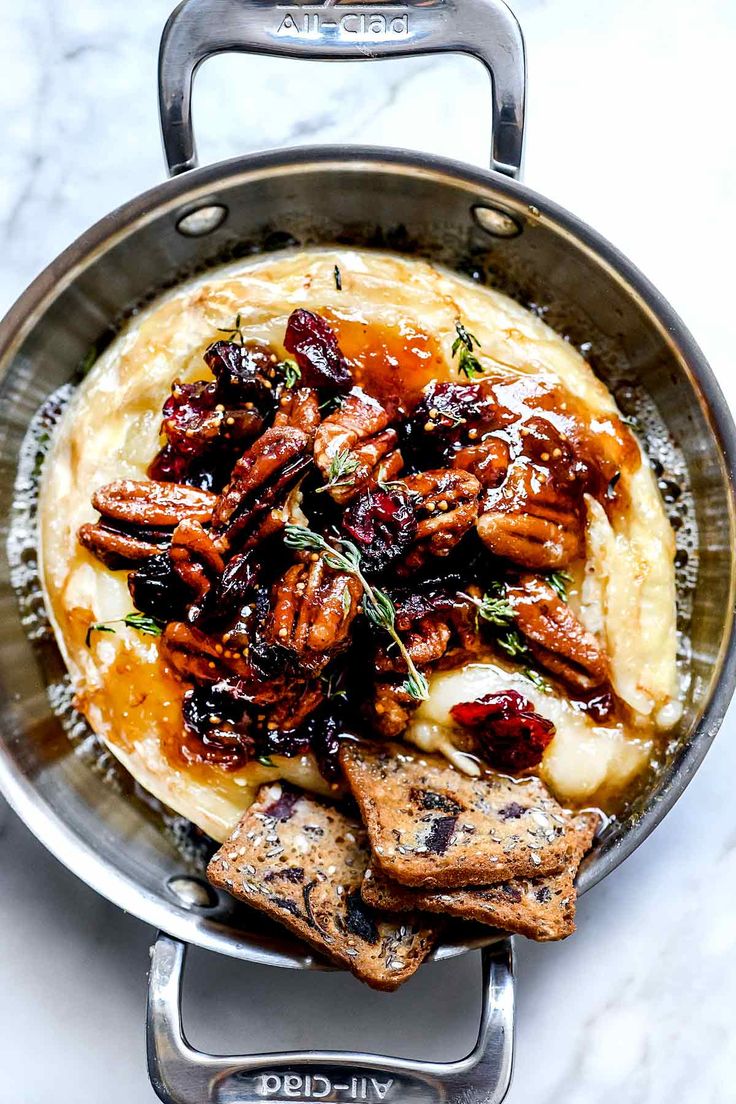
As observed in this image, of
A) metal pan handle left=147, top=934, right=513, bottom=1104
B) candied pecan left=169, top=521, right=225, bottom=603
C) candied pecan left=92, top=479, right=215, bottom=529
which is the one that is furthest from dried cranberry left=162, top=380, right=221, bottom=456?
metal pan handle left=147, top=934, right=513, bottom=1104

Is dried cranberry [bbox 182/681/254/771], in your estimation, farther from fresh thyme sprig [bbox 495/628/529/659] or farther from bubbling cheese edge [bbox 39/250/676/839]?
fresh thyme sprig [bbox 495/628/529/659]

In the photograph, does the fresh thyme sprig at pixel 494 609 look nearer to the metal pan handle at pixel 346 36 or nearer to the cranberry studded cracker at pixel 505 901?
the cranberry studded cracker at pixel 505 901

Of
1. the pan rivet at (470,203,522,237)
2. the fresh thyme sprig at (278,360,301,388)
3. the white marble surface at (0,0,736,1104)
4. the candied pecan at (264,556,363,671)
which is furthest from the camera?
the white marble surface at (0,0,736,1104)

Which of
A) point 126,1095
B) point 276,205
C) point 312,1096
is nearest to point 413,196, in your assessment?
point 276,205

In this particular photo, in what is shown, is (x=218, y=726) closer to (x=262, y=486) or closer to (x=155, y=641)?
(x=155, y=641)

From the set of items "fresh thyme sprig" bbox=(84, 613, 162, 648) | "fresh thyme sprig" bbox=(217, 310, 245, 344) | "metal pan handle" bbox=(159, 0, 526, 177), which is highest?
"metal pan handle" bbox=(159, 0, 526, 177)

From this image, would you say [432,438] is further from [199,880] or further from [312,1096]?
[312,1096]

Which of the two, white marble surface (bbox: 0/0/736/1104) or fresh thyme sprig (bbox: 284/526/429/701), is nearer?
fresh thyme sprig (bbox: 284/526/429/701)
